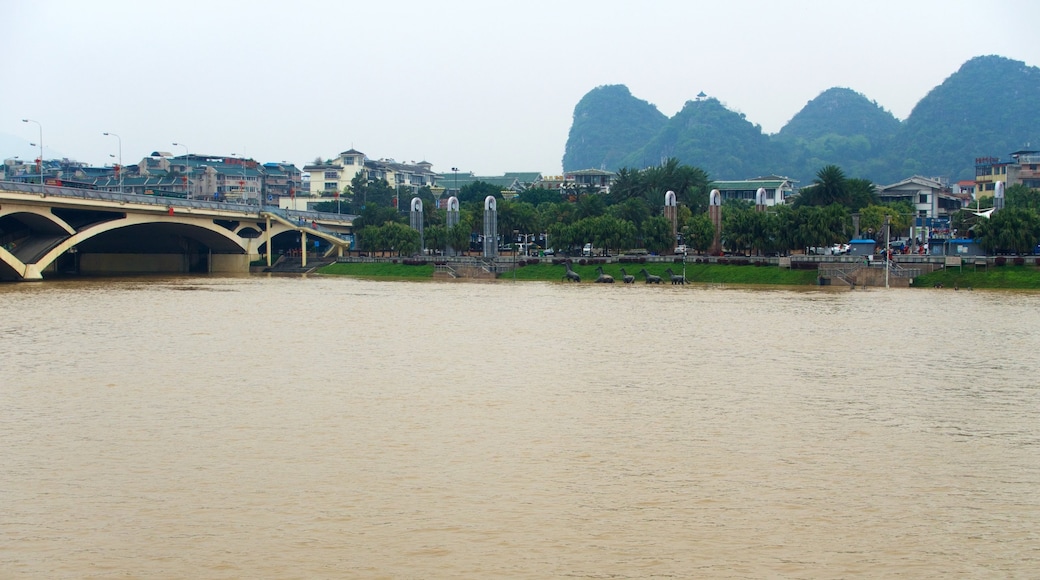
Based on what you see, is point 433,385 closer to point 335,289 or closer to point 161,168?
point 335,289

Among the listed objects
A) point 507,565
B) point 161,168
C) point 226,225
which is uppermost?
point 161,168

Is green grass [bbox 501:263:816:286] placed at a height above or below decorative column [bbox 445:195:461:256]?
below

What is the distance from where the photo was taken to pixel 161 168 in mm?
153000

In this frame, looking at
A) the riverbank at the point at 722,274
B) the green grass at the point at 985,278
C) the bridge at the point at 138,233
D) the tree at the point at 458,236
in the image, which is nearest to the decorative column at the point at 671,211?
the riverbank at the point at 722,274

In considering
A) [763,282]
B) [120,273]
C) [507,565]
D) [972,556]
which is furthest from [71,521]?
[120,273]

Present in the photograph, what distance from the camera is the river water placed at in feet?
41.7

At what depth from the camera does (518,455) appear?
17.7 meters

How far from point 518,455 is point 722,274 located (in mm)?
56696

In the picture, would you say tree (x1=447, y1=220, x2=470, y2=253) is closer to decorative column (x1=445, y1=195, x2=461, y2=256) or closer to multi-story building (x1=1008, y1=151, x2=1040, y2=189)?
decorative column (x1=445, y1=195, x2=461, y2=256)

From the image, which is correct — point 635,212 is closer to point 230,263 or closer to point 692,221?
point 692,221

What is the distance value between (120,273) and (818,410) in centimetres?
8449

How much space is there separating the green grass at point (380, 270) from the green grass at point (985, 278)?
39114 mm

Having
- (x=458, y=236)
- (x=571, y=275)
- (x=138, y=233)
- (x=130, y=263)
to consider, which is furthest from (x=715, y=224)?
(x=130, y=263)

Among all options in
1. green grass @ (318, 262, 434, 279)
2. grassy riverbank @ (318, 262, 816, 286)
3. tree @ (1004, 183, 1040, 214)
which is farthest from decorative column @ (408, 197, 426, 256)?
tree @ (1004, 183, 1040, 214)
